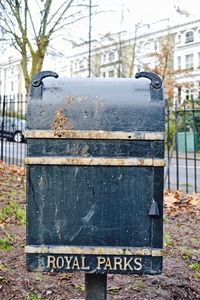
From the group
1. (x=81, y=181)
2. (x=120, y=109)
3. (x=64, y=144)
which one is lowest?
(x=81, y=181)

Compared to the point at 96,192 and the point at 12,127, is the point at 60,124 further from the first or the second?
the point at 12,127

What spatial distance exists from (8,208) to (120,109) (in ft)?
9.99

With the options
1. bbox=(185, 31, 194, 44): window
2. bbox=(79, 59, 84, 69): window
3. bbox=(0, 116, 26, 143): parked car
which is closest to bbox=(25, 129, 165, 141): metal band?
bbox=(0, 116, 26, 143): parked car

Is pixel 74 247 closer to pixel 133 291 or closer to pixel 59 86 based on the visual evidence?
pixel 59 86

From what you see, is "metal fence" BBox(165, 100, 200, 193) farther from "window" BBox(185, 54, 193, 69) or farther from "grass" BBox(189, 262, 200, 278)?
"window" BBox(185, 54, 193, 69)

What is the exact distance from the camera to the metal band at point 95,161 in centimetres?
160

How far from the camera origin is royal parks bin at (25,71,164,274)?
5.28 feet

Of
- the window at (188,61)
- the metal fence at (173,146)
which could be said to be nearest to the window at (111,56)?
the window at (188,61)

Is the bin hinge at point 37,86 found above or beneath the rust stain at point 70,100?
above

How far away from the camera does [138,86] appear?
5.60 feet

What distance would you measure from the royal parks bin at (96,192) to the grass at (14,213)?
2459 millimetres

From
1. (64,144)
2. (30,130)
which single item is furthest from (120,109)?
(30,130)

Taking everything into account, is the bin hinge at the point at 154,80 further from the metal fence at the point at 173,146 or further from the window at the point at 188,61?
the window at the point at 188,61

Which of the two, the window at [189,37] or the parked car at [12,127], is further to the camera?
the window at [189,37]
